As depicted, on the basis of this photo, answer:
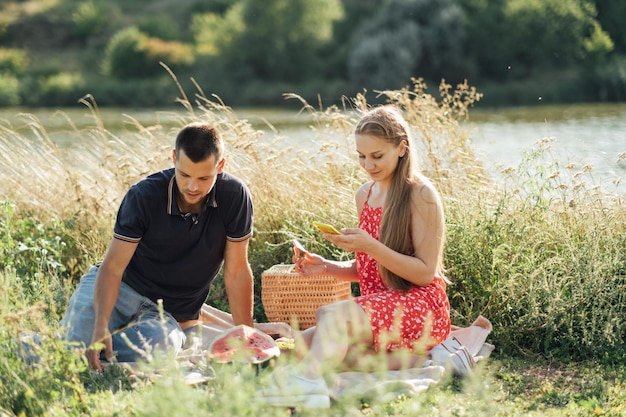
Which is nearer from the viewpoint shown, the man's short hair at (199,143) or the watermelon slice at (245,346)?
the watermelon slice at (245,346)

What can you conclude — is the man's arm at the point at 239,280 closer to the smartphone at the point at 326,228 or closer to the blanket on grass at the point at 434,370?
the smartphone at the point at 326,228

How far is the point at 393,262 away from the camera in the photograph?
3.97 meters

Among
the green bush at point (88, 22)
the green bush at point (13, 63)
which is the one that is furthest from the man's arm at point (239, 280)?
the green bush at point (88, 22)

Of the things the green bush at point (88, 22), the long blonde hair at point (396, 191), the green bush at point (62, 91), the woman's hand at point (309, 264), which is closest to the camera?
the long blonde hair at point (396, 191)

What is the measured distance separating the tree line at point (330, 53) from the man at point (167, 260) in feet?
62.4

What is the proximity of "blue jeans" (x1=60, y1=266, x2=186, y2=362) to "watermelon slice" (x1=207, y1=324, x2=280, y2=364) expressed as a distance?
1.08 ft

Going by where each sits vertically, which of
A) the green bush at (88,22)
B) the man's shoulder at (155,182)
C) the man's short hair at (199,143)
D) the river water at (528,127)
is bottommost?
the river water at (528,127)

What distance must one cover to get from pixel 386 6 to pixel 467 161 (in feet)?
87.0

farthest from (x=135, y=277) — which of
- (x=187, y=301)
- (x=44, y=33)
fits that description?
(x=44, y=33)

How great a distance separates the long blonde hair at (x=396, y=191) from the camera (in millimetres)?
4066

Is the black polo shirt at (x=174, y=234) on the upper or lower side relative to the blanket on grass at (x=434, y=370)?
upper

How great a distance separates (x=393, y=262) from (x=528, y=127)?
1581 cm

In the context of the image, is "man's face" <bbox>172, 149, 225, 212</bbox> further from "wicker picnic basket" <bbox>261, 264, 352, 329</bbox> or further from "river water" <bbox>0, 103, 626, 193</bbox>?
"river water" <bbox>0, 103, 626, 193</bbox>

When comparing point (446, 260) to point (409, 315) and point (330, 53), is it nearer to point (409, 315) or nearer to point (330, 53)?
point (409, 315)
